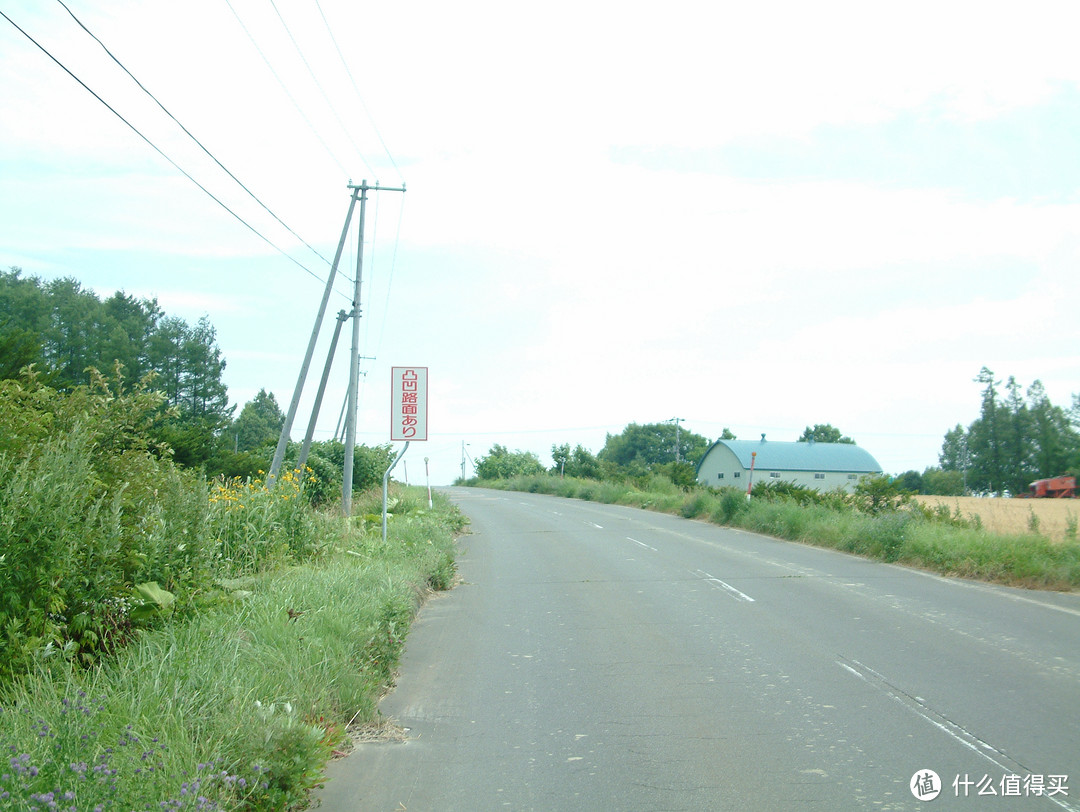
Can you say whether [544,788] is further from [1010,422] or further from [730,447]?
[1010,422]

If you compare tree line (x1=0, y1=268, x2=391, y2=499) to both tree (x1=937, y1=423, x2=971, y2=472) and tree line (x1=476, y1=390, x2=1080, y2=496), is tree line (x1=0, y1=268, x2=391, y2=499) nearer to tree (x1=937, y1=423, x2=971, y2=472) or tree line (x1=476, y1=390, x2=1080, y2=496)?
tree line (x1=476, y1=390, x2=1080, y2=496)

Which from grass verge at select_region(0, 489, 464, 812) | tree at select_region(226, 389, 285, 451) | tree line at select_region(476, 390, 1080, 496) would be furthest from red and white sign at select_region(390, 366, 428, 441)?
tree at select_region(226, 389, 285, 451)

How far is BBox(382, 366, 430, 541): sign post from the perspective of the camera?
1482 cm

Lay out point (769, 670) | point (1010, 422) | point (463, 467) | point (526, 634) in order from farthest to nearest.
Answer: point (463, 467) → point (1010, 422) → point (526, 634) → point (769, 670)

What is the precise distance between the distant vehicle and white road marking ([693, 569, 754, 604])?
31484 millimetres

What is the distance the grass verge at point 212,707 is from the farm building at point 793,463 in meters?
62.8

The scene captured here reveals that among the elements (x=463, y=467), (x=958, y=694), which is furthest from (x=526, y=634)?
(x=463, y=467)

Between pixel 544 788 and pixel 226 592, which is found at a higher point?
pixel 226 592

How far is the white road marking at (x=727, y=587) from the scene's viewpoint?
11820mm

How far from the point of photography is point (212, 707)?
4879 millimetres

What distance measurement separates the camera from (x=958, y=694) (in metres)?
6.75

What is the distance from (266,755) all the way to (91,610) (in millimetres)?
2794

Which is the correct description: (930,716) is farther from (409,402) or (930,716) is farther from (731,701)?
(409,402)

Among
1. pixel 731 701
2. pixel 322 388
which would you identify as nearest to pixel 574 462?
pixel 322 388
